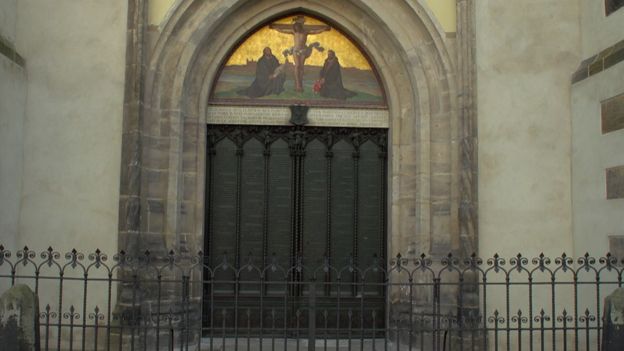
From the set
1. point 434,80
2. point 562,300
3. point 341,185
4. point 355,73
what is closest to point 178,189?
point 341,185

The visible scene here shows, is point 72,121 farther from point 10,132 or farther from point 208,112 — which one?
point 208,112

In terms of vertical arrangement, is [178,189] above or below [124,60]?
below

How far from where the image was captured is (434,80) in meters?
9.52

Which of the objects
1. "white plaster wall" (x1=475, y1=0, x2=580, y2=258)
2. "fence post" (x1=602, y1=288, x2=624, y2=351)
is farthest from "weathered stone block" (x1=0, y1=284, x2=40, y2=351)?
"white plaster wall" (x1=475, y1=0, x2=580, y2=258)

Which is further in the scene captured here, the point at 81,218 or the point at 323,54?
the point at 323,54

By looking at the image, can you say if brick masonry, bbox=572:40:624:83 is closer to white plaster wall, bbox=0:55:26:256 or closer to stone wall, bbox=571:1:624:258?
stone wall, bbox=571:1:624:258

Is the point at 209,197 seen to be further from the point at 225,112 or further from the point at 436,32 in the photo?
the point at 436,32

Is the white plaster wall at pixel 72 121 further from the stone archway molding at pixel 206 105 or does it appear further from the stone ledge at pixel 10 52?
the stone archway molding at pixel 206 105

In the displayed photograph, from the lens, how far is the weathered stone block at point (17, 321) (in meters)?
5.81

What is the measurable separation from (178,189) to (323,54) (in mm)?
2964

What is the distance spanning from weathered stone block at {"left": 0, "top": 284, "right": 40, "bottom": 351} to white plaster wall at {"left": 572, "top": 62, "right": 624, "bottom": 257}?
21.3ft

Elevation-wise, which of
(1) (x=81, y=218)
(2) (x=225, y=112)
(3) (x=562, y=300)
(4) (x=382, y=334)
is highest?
(2) (x=225, y=112)

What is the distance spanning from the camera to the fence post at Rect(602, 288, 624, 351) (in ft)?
20.0

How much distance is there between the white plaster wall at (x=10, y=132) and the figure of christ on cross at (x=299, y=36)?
359 centimetres
